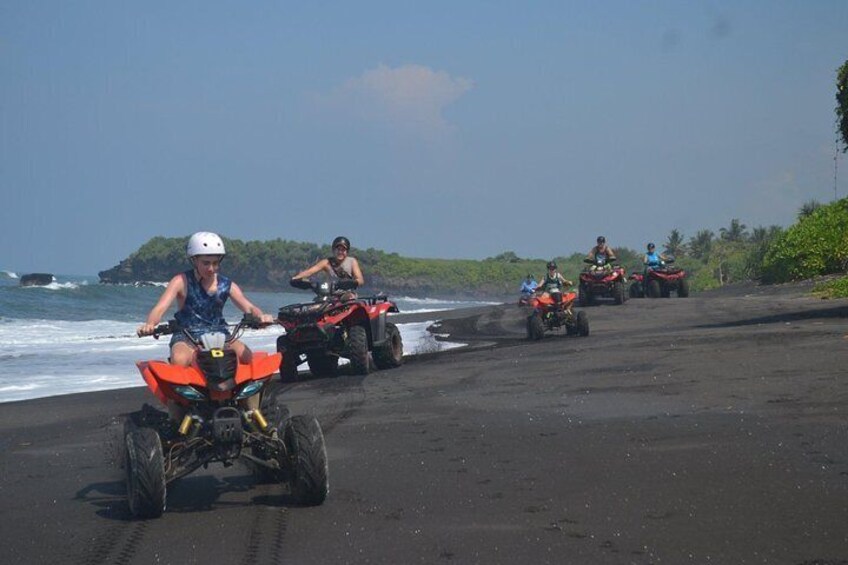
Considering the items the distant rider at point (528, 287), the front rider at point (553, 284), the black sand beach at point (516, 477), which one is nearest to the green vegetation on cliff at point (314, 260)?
the distant rider at point (528, 287)

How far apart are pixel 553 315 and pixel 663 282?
16300mm

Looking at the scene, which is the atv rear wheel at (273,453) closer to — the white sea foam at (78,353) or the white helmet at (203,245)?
the white helmet at (203,245)

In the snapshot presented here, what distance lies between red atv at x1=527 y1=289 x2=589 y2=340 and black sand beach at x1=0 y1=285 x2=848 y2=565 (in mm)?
7557

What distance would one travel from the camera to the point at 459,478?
8.06m

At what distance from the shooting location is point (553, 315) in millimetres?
22484

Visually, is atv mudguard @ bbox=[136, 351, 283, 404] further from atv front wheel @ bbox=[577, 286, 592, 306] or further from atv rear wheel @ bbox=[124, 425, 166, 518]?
atv front wheel @ bbox=[577, 286, 592, 306]

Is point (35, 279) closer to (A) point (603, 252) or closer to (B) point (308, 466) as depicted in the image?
(A) point (603, 252)

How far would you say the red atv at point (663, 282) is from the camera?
3775cm

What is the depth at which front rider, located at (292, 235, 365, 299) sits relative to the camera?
53.0 feet

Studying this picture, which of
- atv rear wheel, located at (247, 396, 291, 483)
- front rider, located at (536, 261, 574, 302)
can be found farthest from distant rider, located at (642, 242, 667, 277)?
atv rear wheel, located at (247, 396, 291, 483)

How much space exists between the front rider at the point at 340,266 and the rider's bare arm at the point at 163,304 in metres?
8.03

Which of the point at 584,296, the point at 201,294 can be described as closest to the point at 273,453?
the point at 201,294

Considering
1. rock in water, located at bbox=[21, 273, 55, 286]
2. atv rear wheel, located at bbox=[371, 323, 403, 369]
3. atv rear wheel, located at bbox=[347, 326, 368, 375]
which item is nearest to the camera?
atv rear wheel, located at bbox=[347, 326, 368, 375]

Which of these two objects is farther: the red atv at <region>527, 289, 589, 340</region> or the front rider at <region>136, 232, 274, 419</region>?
the red atv at <region>527, 289, 589, 340</region>
